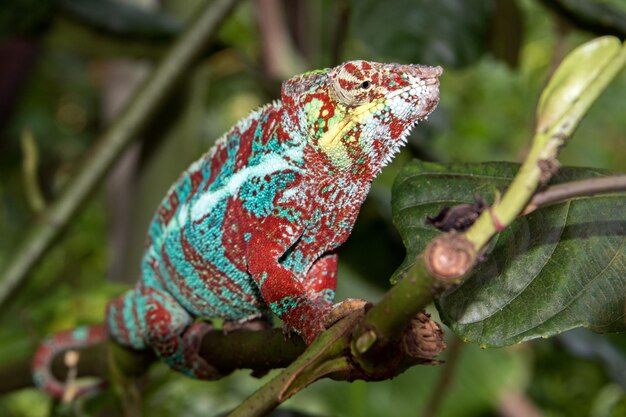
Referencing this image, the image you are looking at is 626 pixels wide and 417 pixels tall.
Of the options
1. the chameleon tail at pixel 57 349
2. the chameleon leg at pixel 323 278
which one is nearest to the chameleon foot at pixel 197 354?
the chameleon leg at pixel 323 278

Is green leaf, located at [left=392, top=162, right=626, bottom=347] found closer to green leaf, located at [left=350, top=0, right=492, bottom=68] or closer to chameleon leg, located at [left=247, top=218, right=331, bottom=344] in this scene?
chameleon leg, located at [left=247, top=218, right=331, bottom=344]

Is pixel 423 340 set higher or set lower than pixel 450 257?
lower

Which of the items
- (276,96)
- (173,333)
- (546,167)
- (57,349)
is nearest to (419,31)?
(276,96)

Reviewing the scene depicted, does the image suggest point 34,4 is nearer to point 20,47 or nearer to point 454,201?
point 20,47

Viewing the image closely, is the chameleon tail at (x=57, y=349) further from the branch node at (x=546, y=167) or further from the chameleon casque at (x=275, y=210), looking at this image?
the branch node at (x=546, y=167)

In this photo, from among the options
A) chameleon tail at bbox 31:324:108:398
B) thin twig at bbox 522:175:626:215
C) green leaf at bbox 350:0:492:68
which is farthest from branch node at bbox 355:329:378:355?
green leaf at bbox 350:0:492:68

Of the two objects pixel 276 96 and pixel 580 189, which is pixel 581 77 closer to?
pixel 580 189
